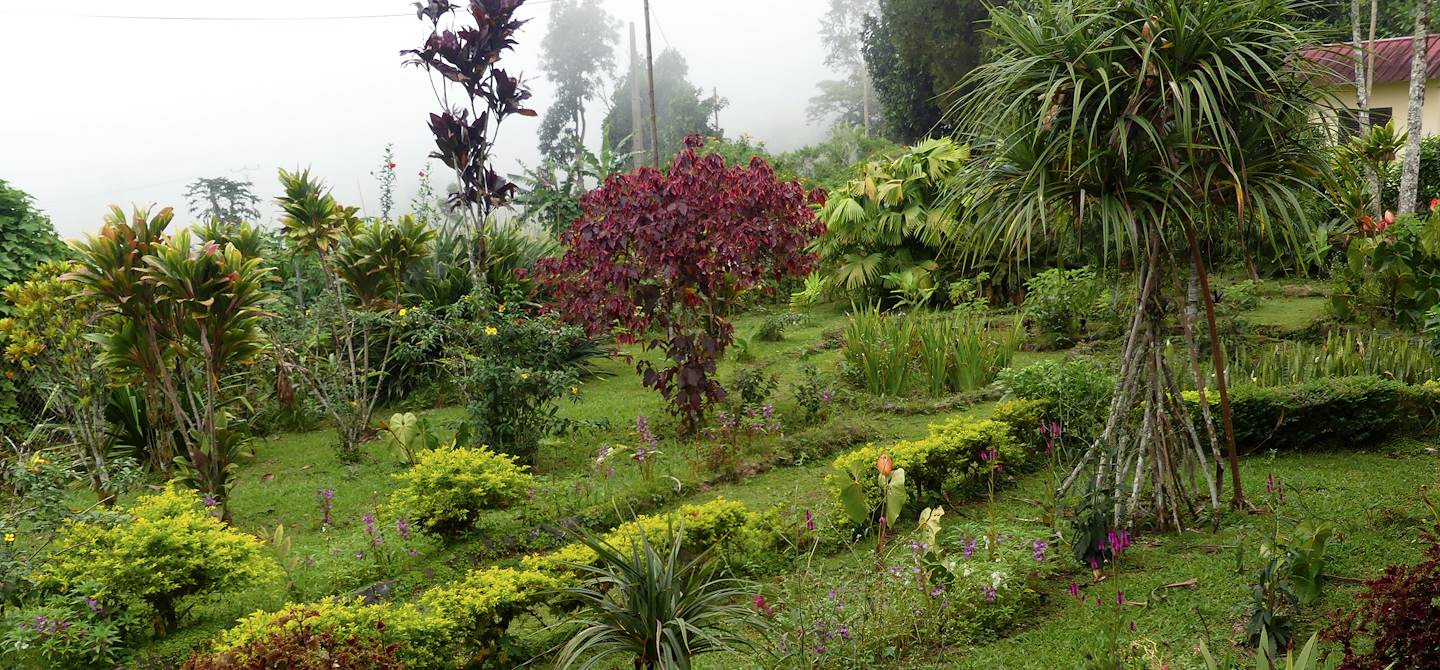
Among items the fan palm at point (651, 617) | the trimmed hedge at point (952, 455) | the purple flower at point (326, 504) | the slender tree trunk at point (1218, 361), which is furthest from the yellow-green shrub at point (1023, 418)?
the purple flower at point (326, 504)

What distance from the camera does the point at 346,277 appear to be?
8.77 meters

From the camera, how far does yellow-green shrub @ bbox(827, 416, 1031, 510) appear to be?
5.27m

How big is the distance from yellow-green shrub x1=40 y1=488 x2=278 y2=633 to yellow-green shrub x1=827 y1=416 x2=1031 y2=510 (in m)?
2.84

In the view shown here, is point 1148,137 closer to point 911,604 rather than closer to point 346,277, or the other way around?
point 911,604

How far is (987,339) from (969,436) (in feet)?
10.3

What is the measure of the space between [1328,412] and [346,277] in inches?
303

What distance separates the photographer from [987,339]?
8602 mm

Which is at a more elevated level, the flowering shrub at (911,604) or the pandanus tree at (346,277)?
the pandanus tree at (346,277)

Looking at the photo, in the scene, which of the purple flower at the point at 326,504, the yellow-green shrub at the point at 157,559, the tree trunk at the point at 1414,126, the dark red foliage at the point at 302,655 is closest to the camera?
the dark red foliage at the point at 302,655

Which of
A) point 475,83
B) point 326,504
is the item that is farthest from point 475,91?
point 326,504

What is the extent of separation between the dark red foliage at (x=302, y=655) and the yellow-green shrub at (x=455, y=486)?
1753mm

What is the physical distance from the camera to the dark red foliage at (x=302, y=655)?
315cm

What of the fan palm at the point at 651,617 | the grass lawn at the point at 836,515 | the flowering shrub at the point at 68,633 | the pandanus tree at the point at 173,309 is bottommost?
the grass lawn at the point at 836,515

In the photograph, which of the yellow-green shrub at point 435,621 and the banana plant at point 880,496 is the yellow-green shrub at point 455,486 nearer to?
the yellow-green shrub at point 435,621
